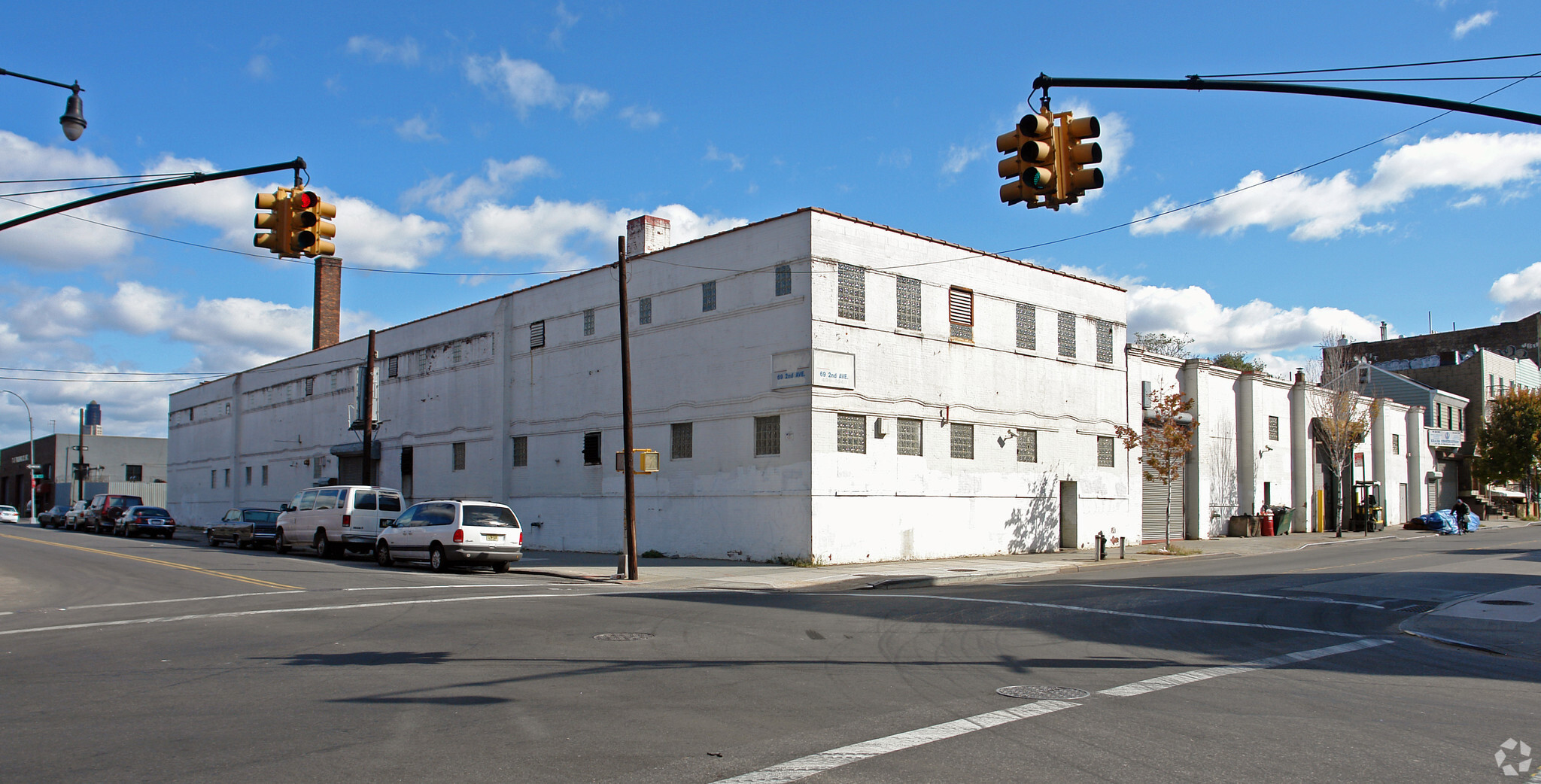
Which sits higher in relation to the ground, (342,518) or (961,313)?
(961,313)

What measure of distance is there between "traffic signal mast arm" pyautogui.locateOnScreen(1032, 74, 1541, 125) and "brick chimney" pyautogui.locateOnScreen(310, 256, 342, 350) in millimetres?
47601

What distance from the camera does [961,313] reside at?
29.3 m

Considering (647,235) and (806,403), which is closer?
(806,403)

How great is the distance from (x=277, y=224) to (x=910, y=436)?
17810 mm

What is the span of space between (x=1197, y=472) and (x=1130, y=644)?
30407 millimetres

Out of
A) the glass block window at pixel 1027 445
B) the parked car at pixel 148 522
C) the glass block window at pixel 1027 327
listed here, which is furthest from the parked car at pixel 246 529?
the glass block window at pixel 1027 327

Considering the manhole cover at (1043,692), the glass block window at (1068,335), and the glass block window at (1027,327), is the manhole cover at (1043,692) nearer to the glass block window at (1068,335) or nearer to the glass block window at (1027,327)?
the glass block window at (1027,327)

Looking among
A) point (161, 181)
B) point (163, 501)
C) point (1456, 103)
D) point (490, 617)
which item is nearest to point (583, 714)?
point (490, 617)

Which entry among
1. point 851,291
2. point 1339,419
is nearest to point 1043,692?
point 851,291

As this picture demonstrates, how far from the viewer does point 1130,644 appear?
1156 cm

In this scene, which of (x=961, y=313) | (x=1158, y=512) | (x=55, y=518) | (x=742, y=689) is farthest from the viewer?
(x=55, y=518)

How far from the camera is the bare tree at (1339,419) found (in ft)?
151

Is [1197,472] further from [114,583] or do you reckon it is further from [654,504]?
[114,583]

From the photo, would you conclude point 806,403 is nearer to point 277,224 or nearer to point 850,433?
point 850,433
